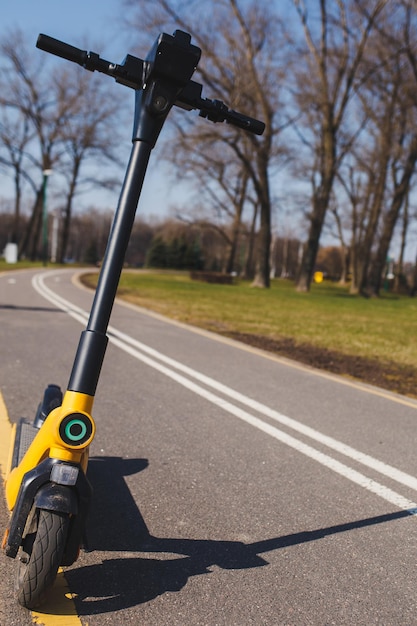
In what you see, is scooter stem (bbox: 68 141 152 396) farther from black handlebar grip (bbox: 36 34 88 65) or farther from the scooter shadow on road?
the scooter shadow on road

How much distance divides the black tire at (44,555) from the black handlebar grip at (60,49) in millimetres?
1885

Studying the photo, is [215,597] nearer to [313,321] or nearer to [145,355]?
[145,355]

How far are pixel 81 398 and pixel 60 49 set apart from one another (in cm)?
149

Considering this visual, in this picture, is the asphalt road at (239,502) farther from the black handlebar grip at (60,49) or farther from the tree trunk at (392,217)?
the tree trunk at (392,217)

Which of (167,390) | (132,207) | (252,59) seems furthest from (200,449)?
(252,59)

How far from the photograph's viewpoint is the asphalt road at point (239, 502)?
2.71m

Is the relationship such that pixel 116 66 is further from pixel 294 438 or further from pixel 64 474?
pixel 294 438

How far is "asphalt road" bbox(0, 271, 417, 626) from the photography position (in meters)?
2.71

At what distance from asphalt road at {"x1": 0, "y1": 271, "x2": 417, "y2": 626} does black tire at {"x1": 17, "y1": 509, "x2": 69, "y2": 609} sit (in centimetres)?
13

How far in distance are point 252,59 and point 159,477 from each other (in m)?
31.7

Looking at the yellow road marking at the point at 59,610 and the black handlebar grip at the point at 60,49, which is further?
the black handlebar grip at the point at 60,49

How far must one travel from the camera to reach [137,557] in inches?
120

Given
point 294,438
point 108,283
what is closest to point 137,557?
point 108,283

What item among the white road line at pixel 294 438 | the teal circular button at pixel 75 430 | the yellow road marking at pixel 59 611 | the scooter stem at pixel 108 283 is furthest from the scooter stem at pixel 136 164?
the white road line at pixel 294 438
